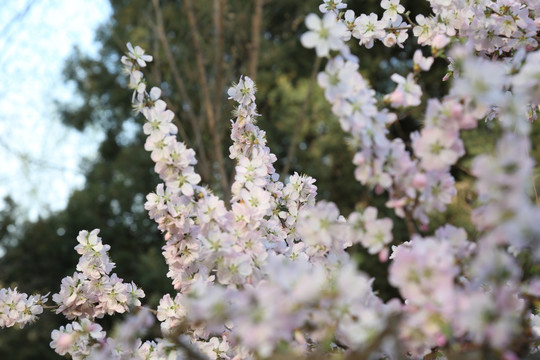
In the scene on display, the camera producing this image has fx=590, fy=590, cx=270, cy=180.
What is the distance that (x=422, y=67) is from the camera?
3.43 feet

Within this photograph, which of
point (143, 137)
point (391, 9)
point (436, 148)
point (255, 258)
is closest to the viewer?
point (436, 148)

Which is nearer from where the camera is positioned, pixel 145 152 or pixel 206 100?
pixel 206 100

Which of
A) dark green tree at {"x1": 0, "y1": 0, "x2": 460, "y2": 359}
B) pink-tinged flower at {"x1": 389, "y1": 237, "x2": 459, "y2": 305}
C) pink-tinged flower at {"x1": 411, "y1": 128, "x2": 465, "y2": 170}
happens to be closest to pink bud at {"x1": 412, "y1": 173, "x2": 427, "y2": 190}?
pink-tinged flower at {"x1": 411, "y1": 128, "x2": 465, "y2": 170}

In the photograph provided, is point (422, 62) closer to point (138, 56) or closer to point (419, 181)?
point (419, 181)

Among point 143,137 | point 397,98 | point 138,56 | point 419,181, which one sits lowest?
point 419,181

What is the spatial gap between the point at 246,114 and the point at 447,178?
64 cm

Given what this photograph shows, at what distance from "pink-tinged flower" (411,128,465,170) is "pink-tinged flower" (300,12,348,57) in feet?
0.67

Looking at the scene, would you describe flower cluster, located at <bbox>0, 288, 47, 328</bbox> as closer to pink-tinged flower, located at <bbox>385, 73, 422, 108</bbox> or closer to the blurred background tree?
pink-tinged flower, located at <bbox>385, 73, 422, 108</bbox>

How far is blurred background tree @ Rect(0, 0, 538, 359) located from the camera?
21.4ft

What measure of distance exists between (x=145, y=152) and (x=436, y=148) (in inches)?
283

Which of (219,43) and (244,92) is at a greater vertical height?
(219,43)

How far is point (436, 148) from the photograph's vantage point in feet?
2.95

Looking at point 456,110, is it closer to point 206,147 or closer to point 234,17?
point 234,17

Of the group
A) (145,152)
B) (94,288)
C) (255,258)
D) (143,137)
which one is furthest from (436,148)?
(143,137)
